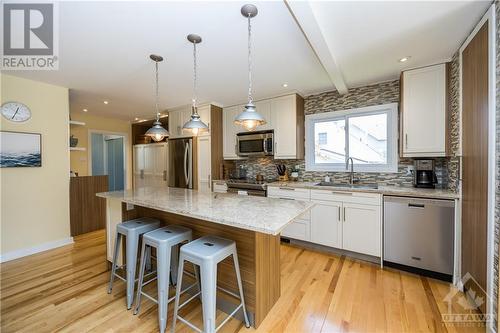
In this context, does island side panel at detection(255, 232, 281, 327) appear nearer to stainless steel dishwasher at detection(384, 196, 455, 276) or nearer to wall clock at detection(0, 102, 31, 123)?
stainless steel dishwasher at detection(384, 196, 455, 276)

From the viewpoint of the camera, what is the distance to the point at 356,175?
3273 mm

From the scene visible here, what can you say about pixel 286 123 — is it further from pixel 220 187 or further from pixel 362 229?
pixel 362 229

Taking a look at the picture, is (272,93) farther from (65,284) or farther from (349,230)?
(65,284)

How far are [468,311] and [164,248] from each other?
2610mm

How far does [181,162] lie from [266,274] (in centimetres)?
324

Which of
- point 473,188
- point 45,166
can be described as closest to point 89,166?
point 45,166

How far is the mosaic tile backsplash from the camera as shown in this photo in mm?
2639

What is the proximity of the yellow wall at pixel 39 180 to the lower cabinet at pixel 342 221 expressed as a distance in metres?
3.47

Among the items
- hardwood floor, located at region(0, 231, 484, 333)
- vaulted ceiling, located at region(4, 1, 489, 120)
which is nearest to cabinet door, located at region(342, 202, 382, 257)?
hardwood floor, located at region(0, 231, 484, 333)

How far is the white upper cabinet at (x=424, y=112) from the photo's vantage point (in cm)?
236

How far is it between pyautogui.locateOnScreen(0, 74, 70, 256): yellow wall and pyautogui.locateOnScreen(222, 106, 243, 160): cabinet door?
2.56m

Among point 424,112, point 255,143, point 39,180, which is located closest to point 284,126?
point 255,143

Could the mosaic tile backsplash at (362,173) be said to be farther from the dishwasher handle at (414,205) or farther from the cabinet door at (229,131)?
the cabinet door at (229,131)

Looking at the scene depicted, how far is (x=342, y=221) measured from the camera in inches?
109
